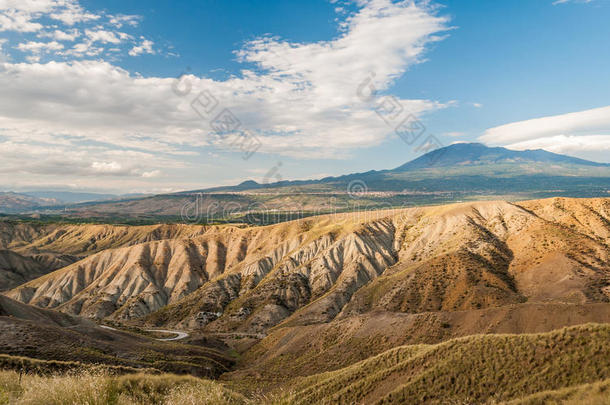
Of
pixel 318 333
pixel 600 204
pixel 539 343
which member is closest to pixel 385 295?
pixel 318 333

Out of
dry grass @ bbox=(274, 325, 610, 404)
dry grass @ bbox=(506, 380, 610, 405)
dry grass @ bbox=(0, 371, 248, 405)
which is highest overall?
dry grass @ bbox=(0, 371, 248, 405)

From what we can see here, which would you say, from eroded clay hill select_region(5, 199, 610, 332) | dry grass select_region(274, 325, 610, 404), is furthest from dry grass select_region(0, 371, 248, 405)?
eroded clay hill select_region(5, 199, 610, 332)

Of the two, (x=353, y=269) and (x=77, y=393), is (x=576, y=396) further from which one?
(x=353, y=269)

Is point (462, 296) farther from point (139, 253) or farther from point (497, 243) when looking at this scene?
point (139, 253)

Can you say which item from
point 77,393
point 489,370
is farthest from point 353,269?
point 77,393

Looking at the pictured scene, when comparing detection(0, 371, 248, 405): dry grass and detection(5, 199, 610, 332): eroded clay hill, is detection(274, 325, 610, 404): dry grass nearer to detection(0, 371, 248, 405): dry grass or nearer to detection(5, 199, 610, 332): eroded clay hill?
detection(0, 371, 248, 405): dry grass

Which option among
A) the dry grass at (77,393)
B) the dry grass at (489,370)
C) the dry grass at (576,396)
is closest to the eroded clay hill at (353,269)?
the dry grass at (489,370)

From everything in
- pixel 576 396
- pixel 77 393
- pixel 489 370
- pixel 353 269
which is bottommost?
pixel 353 269

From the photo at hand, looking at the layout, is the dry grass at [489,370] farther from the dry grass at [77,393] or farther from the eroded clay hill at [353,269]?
the eroded clay hill at [353,269]
